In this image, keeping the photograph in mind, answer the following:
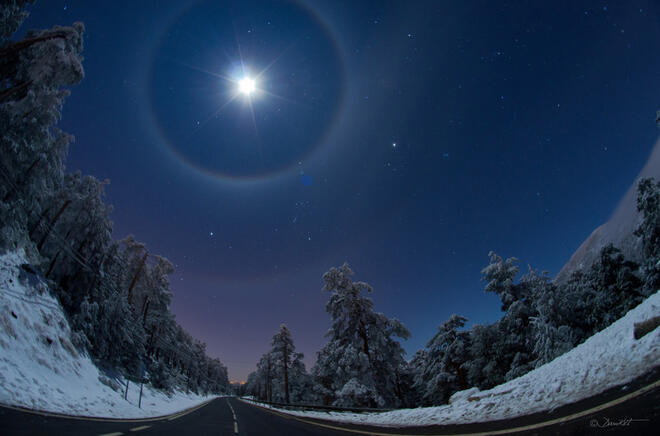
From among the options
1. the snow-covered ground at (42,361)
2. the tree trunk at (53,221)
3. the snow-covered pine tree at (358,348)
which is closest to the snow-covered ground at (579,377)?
the snow-covered pine tree at (358,348)

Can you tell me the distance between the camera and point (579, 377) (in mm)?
5773

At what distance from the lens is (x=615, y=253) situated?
19078 millimetres

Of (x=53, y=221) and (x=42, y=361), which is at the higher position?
(x=53, y=221)

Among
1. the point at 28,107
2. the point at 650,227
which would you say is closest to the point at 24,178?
the point at 28,107

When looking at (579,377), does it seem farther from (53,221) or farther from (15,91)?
(53,221)

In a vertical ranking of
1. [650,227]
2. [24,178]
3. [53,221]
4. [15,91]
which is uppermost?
[15,91]

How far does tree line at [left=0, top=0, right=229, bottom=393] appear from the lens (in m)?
15.3

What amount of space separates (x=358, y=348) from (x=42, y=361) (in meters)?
18.5

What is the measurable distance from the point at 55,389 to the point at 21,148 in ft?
49.2

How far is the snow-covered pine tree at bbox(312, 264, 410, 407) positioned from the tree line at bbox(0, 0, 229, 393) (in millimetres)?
15378

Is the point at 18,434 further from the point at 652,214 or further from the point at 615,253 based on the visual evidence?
the point at 615,253

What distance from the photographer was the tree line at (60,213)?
1532 centimetres

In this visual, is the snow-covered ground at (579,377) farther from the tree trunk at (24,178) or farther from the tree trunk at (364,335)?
the tree trunk at (24,178)

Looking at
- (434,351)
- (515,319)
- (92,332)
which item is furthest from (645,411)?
(92,332)
